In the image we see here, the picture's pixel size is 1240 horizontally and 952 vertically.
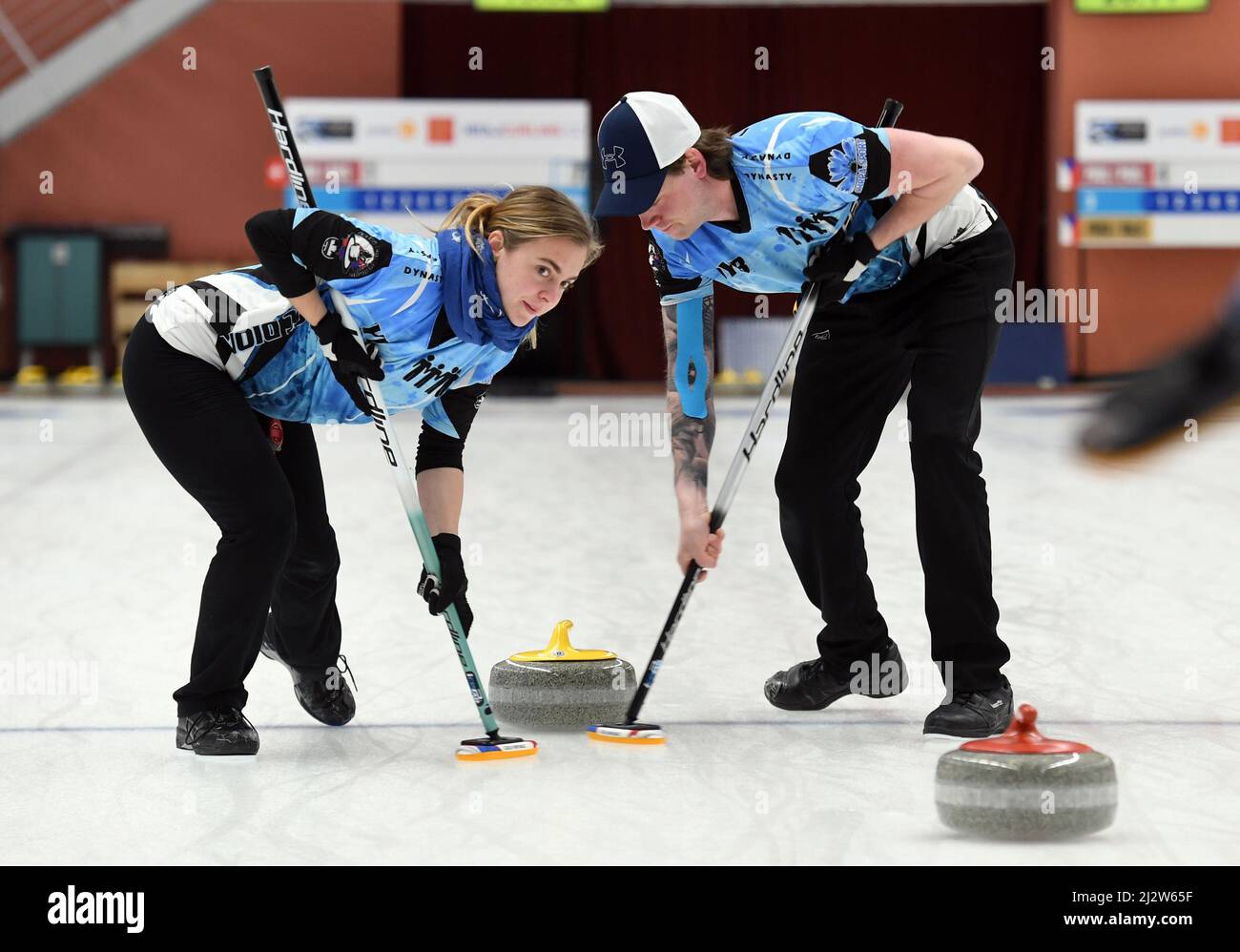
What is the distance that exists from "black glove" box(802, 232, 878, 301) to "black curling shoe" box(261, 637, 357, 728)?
1142 mm

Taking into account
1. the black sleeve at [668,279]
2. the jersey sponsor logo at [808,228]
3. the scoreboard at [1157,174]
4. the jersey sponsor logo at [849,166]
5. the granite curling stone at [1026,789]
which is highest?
the scoreboard at [1157,174]

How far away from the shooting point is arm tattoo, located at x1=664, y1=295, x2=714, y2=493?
2.68 metres

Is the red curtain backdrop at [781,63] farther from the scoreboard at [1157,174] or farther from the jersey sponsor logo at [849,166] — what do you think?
the jersey sponsor logo at [849,166]

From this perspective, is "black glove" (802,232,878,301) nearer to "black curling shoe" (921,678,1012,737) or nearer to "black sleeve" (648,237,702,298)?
"black sleeve" (648,237,702,298)

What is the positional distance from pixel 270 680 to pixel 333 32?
9.92m

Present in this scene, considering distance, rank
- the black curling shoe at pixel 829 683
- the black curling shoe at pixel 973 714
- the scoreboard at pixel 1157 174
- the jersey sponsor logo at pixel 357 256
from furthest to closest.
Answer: the scoreboard at pixel 1157 174, the black curling shoe at pixel 829 683, the black curling shoe at pixel 973 714, the jersey sponsor logo at pixel 357 256

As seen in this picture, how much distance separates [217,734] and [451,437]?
650mm

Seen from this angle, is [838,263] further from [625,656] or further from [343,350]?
[625,656]

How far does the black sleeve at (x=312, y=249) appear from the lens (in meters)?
2.33

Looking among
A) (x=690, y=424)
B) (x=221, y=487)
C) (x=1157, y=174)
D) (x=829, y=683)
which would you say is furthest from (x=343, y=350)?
(x=1157, y=174)

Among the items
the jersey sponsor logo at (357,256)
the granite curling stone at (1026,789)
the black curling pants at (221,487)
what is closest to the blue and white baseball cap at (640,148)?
the jersey sponsor logo at (357,256)

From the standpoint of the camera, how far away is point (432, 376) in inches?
99.4

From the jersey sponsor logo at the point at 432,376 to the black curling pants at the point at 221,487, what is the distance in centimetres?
28

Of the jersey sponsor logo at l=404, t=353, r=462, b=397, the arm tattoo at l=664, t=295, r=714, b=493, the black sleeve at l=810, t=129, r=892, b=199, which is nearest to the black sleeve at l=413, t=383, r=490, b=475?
the jersey sponsor logo at l=404, t=353, r=462, b=397
